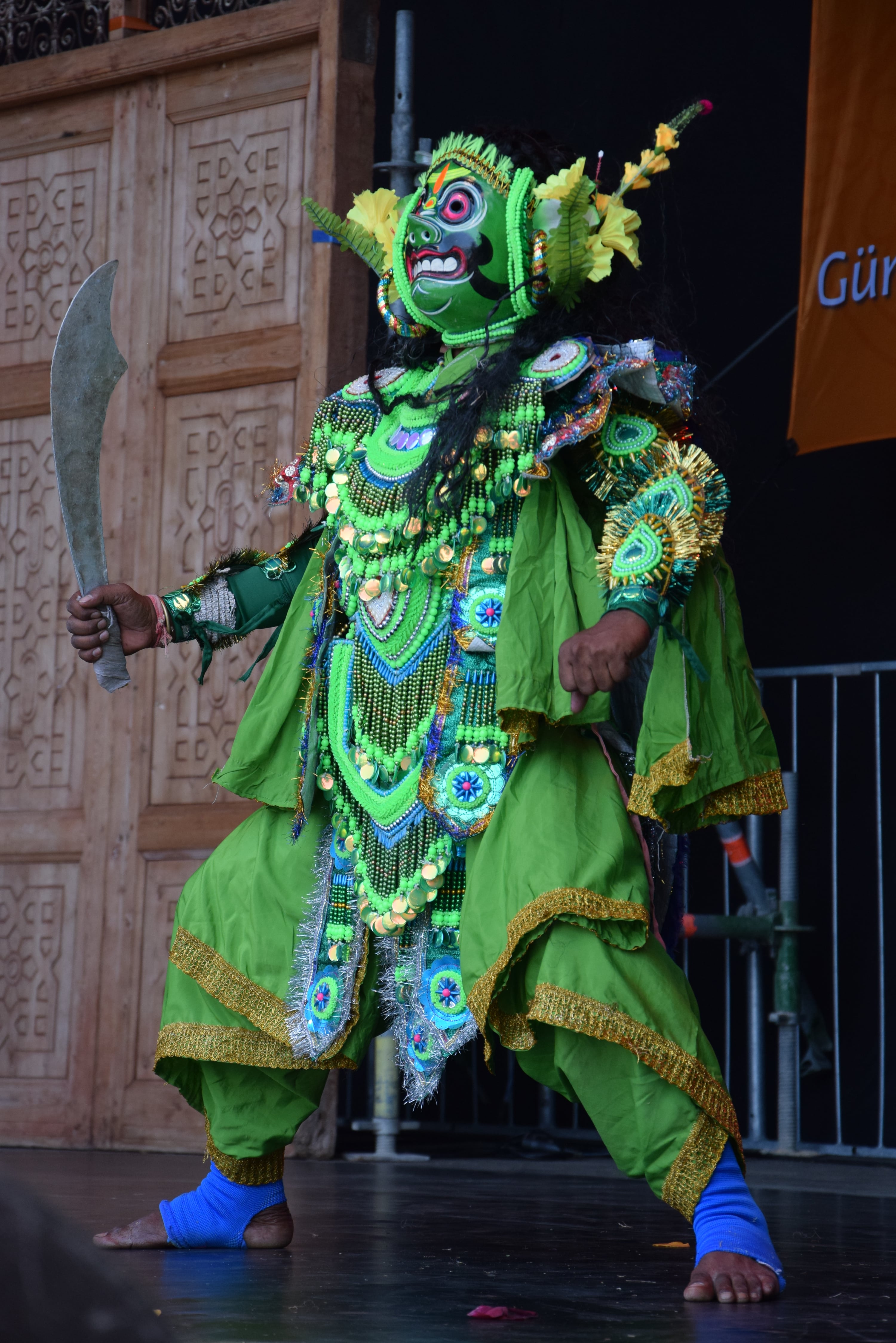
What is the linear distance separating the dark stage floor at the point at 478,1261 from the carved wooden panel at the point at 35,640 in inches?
43.5

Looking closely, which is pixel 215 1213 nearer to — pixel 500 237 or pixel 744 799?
pixel 744 799

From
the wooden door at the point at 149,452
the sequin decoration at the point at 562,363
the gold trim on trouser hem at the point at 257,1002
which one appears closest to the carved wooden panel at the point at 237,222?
the wooden door at the point at 149,452

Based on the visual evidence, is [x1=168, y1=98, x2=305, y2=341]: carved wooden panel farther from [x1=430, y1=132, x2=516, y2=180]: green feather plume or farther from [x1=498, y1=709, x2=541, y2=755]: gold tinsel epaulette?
[x1=498, y1=709, x2=541, y2=755]: gold tinsel epaulette

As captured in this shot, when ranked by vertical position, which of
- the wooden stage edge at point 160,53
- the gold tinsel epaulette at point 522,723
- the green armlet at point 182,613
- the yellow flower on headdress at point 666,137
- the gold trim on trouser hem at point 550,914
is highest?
the wooden stage edge at point 160,53

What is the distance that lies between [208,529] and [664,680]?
248 centimetres

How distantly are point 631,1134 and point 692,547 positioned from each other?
0.81m

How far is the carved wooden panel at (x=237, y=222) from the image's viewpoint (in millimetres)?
4715

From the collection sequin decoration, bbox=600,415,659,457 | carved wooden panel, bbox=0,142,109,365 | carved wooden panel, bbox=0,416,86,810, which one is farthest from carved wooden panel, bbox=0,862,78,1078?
sequin decoration, bbox=600,415,659,457

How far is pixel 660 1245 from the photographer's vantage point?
290 cm

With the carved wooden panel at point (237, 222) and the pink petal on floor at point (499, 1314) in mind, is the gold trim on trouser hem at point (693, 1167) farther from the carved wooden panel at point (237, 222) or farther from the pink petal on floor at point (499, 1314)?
the carved wooden panel at point (237, 222)

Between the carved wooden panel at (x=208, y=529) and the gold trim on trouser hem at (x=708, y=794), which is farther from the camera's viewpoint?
the carved wooden panel at (x=208, y=529)

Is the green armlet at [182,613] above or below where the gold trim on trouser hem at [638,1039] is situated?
above

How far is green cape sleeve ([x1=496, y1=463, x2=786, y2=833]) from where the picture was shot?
2461mm

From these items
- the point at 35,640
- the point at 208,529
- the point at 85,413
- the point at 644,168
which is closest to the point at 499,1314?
the point at 85,413
